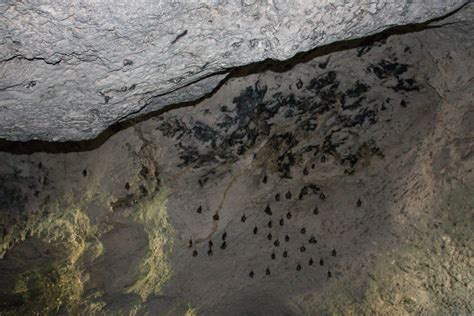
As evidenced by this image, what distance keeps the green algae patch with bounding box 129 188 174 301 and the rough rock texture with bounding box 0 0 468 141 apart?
148cm

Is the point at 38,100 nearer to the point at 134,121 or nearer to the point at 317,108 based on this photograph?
the point at 134,121

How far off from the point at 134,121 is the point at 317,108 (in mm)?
1034

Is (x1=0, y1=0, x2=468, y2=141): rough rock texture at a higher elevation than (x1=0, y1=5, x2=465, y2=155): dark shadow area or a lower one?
higher

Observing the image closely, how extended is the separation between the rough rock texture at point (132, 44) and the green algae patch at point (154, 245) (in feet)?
4.87

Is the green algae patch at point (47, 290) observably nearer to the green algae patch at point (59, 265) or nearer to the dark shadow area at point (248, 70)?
the green algae patch at point (59, 265)

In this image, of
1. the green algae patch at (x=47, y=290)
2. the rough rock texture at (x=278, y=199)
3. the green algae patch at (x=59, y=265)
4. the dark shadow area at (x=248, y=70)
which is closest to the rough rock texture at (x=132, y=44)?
the dark shadow area at (x=248, y=70)

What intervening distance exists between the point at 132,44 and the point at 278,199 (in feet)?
7.44

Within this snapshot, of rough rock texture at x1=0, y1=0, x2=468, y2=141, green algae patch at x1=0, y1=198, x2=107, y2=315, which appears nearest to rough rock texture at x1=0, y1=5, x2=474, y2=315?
green algae patch at x1=0, y1=198, x2=107, y2=315

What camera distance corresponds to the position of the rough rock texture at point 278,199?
308 centimetres

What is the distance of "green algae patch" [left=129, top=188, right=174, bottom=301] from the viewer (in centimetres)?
348

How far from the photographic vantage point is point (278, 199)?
12.3ft

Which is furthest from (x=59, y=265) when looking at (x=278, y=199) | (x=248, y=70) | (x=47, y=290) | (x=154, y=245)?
(x=248, y=70)

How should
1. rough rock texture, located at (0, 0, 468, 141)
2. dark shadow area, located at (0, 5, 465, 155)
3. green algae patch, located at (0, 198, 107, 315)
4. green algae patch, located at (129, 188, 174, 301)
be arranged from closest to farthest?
1. rough rock texture, located at (0, 0, 468, 141)
2. dark shadow area, located at (0, 5, 465, 155)
3. green algae patch, located at (0, 198, 107, 315)
4. green algae patch, located at (129, 188, 174, 301)

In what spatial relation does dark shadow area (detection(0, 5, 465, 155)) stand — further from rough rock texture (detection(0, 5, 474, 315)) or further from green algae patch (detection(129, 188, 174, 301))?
green algae patch (detection(129, 188, 174, 301))
